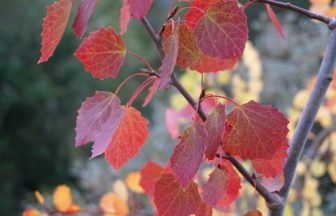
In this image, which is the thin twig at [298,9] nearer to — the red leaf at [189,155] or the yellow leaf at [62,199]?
the red leaf at [189,155]

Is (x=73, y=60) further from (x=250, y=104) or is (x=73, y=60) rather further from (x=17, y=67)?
(x=250, y=104)

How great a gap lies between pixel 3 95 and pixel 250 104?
4.53 metres

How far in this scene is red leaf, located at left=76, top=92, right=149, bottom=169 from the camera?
414 mm

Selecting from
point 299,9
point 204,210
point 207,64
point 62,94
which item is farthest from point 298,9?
point 62,94

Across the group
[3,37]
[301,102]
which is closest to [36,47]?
[3,37]

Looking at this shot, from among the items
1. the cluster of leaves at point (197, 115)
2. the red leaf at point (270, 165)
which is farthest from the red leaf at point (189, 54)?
the red leaf at point (270, 165)

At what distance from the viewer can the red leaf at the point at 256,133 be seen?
44cm

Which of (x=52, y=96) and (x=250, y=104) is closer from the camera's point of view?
(x=250, y=104)

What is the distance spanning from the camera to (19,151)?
16.2ft

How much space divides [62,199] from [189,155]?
0.49 metres

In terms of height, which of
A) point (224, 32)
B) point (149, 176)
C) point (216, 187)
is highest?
point (224, 32)

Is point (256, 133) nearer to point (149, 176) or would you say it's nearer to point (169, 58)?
point (169, 58)

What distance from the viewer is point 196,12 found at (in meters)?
0.44

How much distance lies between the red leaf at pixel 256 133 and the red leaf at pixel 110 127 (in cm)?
9
